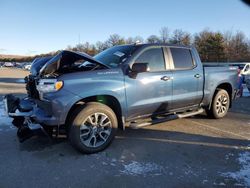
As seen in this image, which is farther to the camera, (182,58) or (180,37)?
(180,37)

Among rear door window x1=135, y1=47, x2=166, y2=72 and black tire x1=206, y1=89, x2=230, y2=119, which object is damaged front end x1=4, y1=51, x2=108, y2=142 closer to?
rear door window x1=135, y1=47, x2=166, y2=72

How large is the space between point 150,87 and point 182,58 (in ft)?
4.27

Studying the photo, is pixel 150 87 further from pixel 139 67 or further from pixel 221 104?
pixel 221 104

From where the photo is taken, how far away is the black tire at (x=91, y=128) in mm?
4383

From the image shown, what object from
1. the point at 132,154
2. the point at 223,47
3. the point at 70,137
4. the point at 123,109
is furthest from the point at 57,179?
the point at 223,47

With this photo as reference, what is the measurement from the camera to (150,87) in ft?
16.9

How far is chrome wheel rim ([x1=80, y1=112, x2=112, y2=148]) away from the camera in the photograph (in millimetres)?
4508

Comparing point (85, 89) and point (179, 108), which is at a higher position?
point (85, 89)

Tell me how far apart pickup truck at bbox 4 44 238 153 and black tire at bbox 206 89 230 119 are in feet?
2.36

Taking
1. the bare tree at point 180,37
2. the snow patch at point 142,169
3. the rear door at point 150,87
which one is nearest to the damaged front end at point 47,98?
the rear door at point 150,87

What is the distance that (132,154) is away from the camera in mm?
4602

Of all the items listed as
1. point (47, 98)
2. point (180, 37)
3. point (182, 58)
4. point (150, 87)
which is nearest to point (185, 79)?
point (182, 58)

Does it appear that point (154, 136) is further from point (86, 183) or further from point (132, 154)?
point (86, 183)

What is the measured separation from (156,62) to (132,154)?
191 cm
